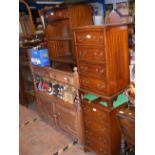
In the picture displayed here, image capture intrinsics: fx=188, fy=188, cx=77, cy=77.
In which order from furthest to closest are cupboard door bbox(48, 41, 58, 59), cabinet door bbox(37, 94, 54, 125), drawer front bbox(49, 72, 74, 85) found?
cabinet door bbox(37, 94, 54, 125) < cupboard door bbox(48, 41, 58, 59) < drawer front bbox(49, 72, 74, 85)

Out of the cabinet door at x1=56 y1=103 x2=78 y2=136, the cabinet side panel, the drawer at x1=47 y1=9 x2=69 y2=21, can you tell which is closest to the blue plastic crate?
the drawer at x1=47 y1=9 x2=69 y2=21

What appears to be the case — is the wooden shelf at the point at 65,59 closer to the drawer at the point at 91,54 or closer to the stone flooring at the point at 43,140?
the drawer at the point at 91,54

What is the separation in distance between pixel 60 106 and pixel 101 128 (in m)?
0.78

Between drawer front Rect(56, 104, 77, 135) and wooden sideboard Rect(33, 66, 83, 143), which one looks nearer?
wooden sideboard Rect(33, 66, 83, 143)

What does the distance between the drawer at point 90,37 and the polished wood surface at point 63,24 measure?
306mm

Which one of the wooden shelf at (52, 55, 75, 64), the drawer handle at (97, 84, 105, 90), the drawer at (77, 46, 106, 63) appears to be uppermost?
the drawer at (77, 46, 106, 63)

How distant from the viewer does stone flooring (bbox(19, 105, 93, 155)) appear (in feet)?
7.82

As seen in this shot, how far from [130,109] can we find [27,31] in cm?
284

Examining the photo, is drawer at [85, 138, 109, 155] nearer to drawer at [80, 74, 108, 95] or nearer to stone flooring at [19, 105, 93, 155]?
stone flooring at [19, 105, 93, 155]

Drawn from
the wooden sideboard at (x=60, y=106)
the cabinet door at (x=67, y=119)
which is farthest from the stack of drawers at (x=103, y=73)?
the cabinet door at (x=67, y=119)

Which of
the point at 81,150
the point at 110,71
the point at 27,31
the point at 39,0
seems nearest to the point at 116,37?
the point at 110,71

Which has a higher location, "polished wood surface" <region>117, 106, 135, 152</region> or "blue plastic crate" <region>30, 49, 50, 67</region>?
"blue plastic crate" <region>30, 49, 50, 67</region>

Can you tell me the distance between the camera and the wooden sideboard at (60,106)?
228 centimetres

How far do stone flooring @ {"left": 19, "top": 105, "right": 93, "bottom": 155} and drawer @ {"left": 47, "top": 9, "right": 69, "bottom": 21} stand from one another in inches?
62.5
